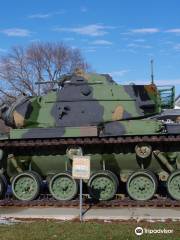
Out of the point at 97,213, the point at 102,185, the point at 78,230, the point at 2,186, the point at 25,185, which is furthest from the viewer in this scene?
the point at 2,186

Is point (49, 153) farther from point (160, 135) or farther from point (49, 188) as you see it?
point (160, 135)

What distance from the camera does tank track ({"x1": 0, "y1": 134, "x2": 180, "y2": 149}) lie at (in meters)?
14.1

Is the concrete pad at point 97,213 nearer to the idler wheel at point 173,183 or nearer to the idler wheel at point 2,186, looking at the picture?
the idler wheel at point 173,183

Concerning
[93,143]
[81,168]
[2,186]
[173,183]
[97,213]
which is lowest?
[97,213]

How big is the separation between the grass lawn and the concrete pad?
109 centimetres

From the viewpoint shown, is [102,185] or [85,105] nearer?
[102,185]

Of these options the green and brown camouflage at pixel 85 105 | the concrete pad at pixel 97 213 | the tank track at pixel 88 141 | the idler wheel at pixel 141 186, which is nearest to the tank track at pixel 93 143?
the tank track at pixel 88 141

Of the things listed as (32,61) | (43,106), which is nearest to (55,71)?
(32,61)

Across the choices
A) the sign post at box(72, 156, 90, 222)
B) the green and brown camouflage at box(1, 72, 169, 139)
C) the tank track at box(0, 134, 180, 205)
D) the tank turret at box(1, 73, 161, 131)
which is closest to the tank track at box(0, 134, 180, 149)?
the tank track at box(0, 134, 180, 205)

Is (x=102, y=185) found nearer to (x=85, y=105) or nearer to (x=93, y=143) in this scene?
(x=93, y=143)

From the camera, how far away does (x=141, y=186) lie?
47.8 feet

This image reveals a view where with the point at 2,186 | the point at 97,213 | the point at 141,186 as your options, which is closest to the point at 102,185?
the point at 141,186

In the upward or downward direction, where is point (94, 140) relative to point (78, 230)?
upward

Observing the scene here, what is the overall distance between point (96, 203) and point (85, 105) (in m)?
2.80
